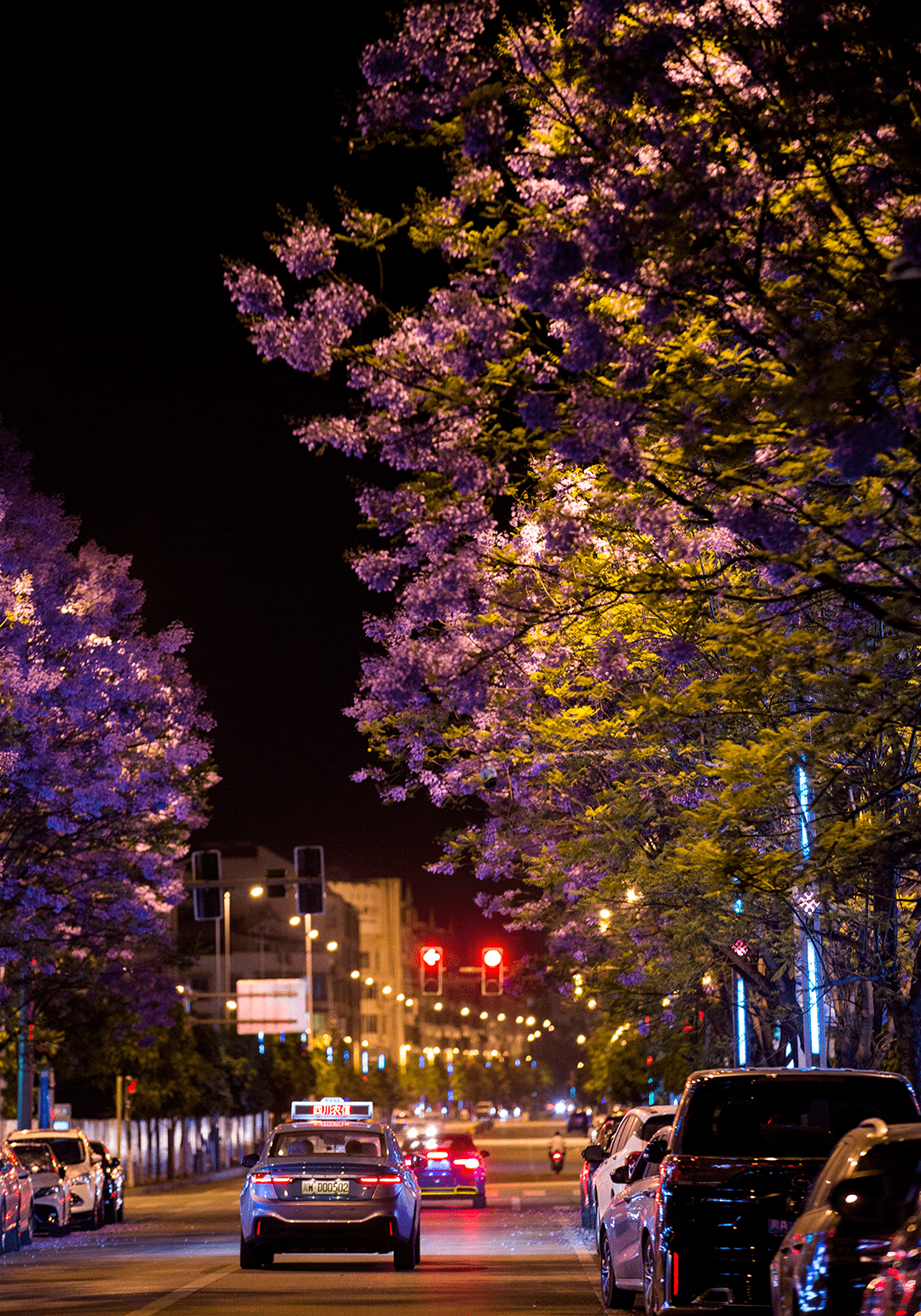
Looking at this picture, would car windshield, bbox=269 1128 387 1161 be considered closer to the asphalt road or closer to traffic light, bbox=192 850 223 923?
the asphalt road

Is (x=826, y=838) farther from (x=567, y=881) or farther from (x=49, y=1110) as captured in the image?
(x=49, y=1110)

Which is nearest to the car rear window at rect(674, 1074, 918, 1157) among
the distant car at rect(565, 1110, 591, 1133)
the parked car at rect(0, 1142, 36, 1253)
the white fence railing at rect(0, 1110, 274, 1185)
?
the parked car at rect(0, 1142, 36, 1253)

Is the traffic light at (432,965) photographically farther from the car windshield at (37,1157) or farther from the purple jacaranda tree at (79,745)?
the car windshield at (37,1157)

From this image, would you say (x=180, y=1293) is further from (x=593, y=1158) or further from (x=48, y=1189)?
(x=48, y=1189)

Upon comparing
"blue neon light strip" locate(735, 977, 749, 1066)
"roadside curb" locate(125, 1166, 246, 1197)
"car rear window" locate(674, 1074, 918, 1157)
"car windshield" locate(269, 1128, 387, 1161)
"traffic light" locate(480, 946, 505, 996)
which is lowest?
"roadside curb" locate(125, 1166, 246, 1197)

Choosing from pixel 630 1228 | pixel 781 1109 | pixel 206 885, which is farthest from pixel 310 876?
pixel 781 1109

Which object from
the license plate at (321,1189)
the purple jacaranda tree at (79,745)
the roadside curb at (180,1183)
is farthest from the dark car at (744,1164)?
the roadside curb at (180,1183)

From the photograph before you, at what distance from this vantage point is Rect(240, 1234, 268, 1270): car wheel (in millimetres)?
19531

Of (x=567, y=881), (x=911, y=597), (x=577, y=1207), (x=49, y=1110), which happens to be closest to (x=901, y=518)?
(x=911, y=597)

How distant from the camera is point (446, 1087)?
179m

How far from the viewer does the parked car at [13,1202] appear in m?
23.5

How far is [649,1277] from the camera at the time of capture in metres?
12.9

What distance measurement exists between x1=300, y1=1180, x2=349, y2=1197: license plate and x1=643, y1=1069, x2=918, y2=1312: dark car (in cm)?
758

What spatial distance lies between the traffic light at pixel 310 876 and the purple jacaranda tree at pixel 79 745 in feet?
15.0
